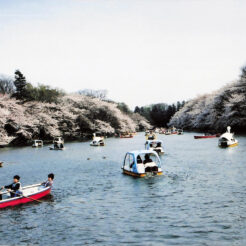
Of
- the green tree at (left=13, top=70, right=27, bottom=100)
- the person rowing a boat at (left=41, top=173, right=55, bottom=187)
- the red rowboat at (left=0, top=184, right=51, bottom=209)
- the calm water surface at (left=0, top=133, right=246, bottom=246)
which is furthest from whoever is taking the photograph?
the green tree at (left=13, top=70, right=27, bottom=100)

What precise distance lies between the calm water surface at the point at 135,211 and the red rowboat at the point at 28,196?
41 centimetres

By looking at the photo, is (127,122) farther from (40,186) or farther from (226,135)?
(40,186)

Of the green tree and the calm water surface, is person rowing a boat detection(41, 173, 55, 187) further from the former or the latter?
the green tree

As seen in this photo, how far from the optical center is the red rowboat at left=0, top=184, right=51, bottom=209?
63.2 feet

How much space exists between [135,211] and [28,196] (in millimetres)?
7006

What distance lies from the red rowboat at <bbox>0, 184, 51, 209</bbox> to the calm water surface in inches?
16.0

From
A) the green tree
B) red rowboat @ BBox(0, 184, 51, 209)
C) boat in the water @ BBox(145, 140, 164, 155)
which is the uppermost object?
the green tree

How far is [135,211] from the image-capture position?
18.0 meters

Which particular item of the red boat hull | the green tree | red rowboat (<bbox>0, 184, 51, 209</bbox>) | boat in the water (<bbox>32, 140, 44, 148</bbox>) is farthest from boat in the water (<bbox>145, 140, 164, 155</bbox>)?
the green tree

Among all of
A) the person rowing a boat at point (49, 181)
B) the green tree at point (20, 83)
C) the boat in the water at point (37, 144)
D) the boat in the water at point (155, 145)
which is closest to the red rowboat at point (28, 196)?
the person rowing a boat at point (49, 181)

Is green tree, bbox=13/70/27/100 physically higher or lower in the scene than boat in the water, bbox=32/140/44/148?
higher

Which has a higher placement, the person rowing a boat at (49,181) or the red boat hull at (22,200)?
the person rowing a boat at (49,181)

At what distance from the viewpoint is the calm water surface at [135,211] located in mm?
14258

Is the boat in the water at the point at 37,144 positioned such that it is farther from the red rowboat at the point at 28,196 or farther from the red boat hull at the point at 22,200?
the red boat hull at the point at 22,200
